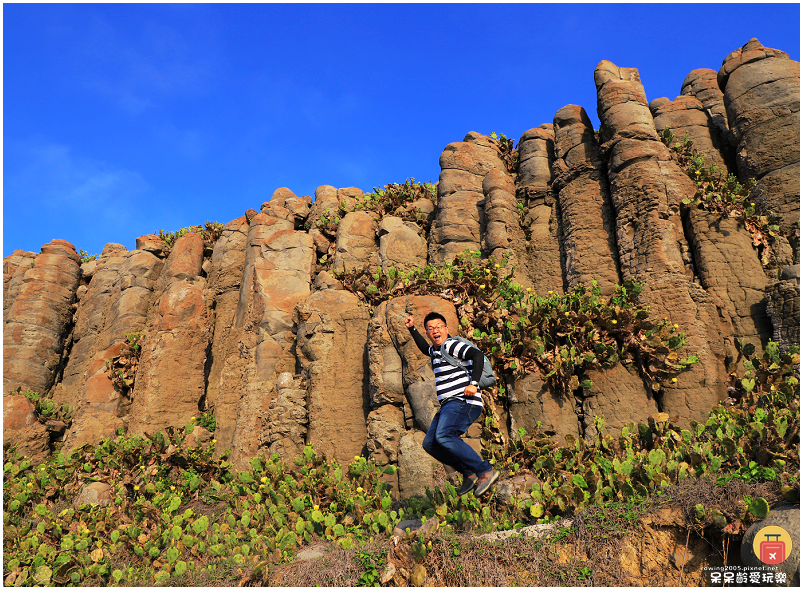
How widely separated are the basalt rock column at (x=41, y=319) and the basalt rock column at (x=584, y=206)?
18.2 metres

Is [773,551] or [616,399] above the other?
Answer: [616,399]

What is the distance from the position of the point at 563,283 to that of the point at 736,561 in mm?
8642

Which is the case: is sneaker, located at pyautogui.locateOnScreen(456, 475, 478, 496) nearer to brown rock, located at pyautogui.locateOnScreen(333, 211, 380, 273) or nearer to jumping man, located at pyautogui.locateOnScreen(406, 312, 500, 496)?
jumping man, located at pyautogui.locateOnScreen(406, 312, 500, 496)

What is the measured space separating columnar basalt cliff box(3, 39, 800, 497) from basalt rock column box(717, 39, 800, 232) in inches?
1.5

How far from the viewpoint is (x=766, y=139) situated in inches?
469

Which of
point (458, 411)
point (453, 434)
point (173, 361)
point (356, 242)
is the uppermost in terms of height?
point (356, 242)

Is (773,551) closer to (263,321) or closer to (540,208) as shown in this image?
(540,208)

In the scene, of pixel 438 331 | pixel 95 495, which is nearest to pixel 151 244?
pixel 95 495

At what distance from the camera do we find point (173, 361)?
1503 cm

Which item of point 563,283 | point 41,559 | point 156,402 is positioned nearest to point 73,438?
point 156,402

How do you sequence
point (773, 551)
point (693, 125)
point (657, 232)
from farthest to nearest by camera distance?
1. point (693, 125)
2. point (657, 232)
3. point (773, 551)

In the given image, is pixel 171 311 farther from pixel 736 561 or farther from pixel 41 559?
pixel 736 561

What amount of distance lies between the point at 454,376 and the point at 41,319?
1945cm

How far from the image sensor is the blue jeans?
606 centimetres
